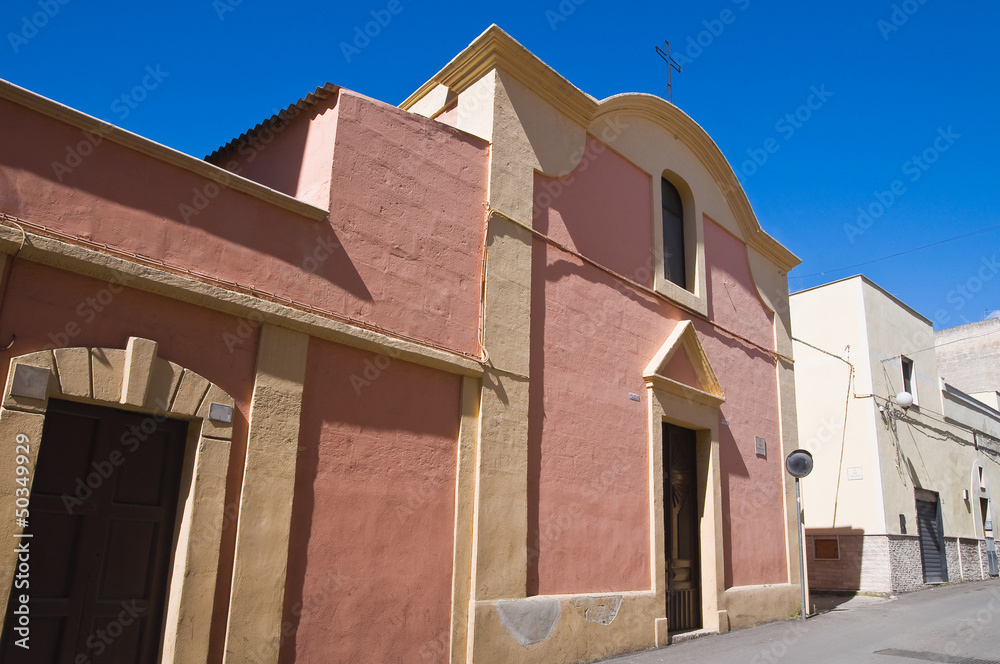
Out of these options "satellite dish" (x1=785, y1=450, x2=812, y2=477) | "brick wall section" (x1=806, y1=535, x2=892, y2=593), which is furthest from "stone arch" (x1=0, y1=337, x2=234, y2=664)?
"brick wall section" (x1=806, y1=535, x2=892, y2=593)

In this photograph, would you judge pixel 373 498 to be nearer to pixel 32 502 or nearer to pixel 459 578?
pixel 459 578

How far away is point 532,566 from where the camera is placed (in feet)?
25.1

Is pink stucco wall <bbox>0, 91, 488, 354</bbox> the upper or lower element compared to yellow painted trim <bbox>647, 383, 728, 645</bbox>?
upper

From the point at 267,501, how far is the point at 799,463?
8.41 metres

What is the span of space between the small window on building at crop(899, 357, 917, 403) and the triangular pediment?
10230 millimetres

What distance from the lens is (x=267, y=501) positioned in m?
5.71

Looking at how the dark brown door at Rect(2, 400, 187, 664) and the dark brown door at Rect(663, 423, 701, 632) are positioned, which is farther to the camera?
the dark brown door at Rect(663, 423, 701, 632)

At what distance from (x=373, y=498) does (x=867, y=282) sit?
15425 mm

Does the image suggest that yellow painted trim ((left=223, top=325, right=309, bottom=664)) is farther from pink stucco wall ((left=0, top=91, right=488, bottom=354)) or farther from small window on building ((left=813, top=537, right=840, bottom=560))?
small window on building ((left=813, top=537, right=840, bottom=560))

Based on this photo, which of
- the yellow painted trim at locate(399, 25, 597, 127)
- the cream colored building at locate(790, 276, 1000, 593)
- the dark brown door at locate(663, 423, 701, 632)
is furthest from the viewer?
the cream colored building at locate(790, 276, 1000, 593)

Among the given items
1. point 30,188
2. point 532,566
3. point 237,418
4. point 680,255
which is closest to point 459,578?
point 532,566

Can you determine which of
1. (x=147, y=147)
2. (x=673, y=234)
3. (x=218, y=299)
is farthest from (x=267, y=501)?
(x=673, y=234)

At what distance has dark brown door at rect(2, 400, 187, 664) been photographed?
477cm

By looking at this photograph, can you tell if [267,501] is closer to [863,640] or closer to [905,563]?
[863,640]
